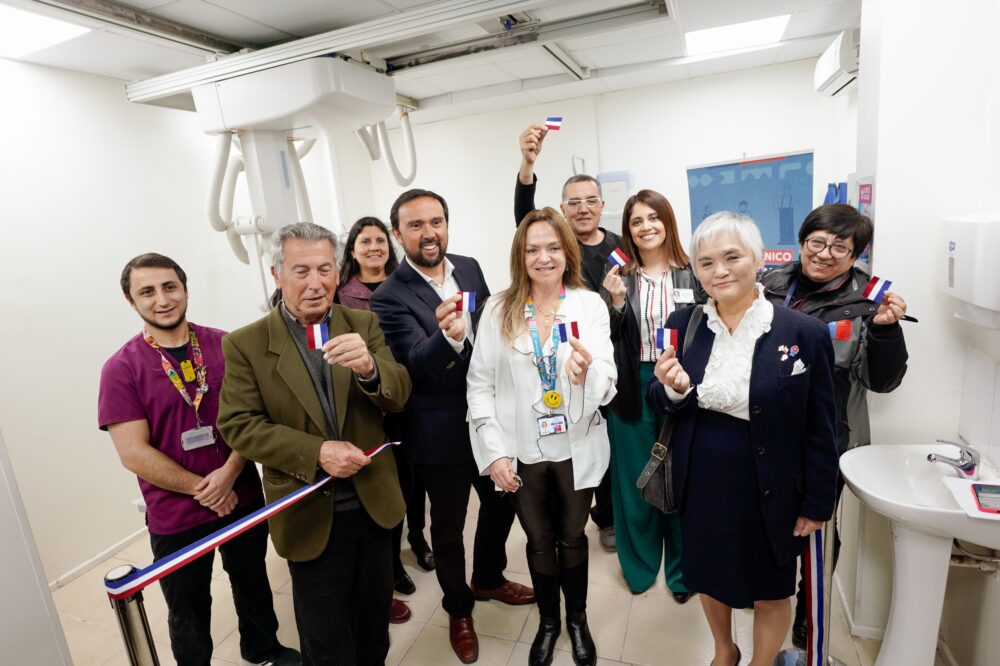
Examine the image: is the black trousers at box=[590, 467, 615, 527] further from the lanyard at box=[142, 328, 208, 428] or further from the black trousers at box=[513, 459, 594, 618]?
the lanyard at box=[142, 328, 208, 428]

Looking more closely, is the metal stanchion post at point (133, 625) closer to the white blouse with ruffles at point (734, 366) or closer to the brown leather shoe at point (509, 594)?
the white blouse with ruffles at point (734, 366)

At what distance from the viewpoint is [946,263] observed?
1.81m

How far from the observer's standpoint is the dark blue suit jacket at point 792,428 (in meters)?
1.55

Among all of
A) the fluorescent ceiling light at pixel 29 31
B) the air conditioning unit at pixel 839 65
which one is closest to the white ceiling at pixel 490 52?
the fluorescent ceiling light at pixel 29 31

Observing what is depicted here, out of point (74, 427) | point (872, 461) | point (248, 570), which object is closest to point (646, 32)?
point (872, 461)

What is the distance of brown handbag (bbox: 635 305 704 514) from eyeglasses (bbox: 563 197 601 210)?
1.08 m

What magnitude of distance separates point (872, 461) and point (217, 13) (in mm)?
3277

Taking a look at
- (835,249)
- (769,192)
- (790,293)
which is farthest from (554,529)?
(769,192)

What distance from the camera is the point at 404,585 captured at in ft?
8.98

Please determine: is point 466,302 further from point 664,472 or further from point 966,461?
point 966,461

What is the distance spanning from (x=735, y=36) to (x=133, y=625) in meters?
4.88

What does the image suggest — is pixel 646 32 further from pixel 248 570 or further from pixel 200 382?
pixel 248 570

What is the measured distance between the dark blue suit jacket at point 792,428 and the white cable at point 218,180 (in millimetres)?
2813

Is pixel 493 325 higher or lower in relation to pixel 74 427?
higher
